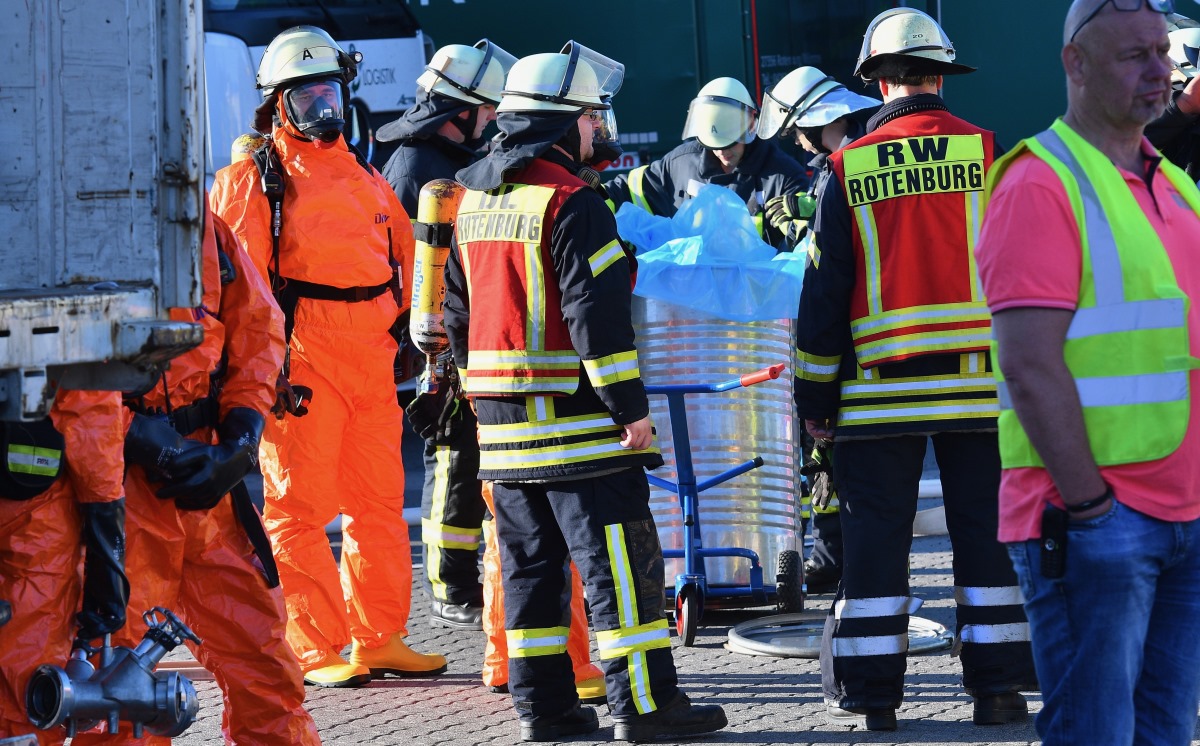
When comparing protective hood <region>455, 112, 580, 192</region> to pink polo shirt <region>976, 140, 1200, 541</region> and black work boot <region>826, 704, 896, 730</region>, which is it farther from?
pink polo shirt <region>976, 140, 1200, 541</region>

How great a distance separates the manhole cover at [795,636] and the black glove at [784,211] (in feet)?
6.30

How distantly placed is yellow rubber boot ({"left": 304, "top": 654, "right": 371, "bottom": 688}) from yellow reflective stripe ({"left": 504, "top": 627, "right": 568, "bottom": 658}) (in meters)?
0.95

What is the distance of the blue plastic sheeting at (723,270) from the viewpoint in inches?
243

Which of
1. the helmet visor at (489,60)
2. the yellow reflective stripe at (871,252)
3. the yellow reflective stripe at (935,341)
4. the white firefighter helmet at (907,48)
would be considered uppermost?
the helmet visor at (489,60)

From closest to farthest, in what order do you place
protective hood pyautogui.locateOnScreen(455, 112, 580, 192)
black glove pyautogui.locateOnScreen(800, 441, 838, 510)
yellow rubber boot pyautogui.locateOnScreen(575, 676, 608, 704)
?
protective hood pyautogui.locateOnScreen(455, 112, 580, 192)
yellow rubber boot pyautogui.locateOnScreen(575, 676, 608, 704)
black glove pyautogui.locateOnScreen(800, 441, 838, 510)

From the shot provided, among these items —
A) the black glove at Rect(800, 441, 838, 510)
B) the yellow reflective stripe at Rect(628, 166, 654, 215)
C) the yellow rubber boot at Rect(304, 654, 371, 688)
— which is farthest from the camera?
the yellow reflective stripe at Rect(628, 166, 654, 215)

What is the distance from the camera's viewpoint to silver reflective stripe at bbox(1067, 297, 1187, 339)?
119 inches

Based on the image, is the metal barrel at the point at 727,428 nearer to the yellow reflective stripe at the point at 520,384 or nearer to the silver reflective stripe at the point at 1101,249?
the yellow reflective stripe at the point at 520,384

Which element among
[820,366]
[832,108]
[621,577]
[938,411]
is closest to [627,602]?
[621,577]

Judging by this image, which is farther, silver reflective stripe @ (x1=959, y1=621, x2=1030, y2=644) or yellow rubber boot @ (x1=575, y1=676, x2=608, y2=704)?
yellow rubber boot @ (x1=575, y1=676, x2=608, y2=704)

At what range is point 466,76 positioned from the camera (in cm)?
634

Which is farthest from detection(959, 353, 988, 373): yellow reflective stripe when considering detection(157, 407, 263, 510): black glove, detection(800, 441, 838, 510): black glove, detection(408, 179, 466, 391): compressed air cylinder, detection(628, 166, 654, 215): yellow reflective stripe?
detection(628, 166, 654, 215): yellow reflective stripe

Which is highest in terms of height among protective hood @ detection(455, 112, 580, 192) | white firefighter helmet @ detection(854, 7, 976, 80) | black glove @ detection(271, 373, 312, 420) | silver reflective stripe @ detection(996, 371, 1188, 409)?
A: white firefighter helmet @ detection(854, 7, 976, 80)

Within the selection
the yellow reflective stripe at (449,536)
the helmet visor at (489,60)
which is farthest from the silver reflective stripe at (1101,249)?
the yellow reflective stripe at (449,536)
